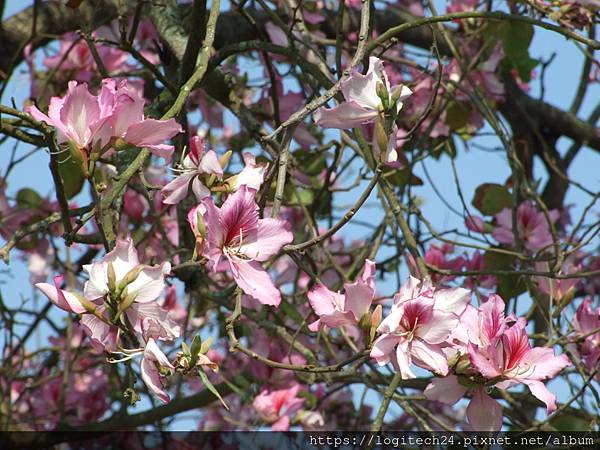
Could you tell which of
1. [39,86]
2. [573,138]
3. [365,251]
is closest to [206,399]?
[365,251]

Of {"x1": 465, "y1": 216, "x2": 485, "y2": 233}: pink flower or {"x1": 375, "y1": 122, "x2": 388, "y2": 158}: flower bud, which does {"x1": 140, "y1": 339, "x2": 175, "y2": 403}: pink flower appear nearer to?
{"x1": 375, "y1": 122, "x2": 388, "y2": 158}: flower bud

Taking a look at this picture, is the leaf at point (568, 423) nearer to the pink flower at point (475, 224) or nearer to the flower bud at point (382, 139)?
the pink flower at point (475, 224)

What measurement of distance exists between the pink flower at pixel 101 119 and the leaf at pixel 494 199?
993 millimetres

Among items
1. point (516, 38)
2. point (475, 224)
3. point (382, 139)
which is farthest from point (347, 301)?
point (516, 38)

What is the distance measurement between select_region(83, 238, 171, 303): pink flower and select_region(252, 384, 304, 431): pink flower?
933 mm

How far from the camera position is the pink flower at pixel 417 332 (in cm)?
109

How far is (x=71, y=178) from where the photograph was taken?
1718 millimetres

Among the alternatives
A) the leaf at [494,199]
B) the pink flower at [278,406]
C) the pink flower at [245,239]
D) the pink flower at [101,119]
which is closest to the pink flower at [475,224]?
the leaf at [494,199]

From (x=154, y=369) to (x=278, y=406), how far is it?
94 centimetres

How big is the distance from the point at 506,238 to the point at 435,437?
1.91 feet

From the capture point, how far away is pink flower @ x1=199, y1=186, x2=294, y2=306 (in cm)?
113

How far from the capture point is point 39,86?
212cm

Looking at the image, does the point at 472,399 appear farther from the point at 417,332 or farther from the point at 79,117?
the point at 79,117

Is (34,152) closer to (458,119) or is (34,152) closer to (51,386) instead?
(51,386)
